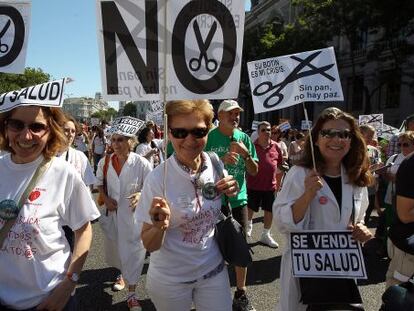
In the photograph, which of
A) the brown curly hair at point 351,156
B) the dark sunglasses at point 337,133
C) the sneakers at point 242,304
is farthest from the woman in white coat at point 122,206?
the dark sunglasses at point 337,133

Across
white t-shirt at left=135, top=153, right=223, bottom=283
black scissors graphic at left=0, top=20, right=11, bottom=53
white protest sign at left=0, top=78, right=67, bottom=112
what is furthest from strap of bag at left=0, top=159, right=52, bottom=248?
black scissors graphic at left=0, top=20, right=11, bottom=53

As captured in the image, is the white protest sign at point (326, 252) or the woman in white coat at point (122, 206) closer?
the white protest sign at point (326, 252)

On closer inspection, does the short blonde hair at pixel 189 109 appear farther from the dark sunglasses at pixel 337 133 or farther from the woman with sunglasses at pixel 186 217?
the dark sunglasses at pixel 337 133

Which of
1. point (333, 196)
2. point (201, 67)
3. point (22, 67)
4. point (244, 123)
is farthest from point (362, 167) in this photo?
point (244, 123)

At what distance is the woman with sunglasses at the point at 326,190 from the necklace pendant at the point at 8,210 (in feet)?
5.16

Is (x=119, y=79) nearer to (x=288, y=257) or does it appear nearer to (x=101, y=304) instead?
(x=288, y=257)

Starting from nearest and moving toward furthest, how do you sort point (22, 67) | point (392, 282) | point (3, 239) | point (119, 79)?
point (3, 239) → point (119, 79) → point (392, 282) → point (22, 67)

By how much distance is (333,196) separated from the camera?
2768 mm

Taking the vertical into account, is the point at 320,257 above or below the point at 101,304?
above

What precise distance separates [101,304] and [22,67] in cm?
252

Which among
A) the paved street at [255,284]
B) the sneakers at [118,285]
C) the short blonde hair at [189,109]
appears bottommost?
the paved street at [255,284]

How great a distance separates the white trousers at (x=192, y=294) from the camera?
253cm

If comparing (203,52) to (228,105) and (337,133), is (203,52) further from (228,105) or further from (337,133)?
(228,105)

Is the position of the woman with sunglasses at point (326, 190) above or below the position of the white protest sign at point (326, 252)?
above
